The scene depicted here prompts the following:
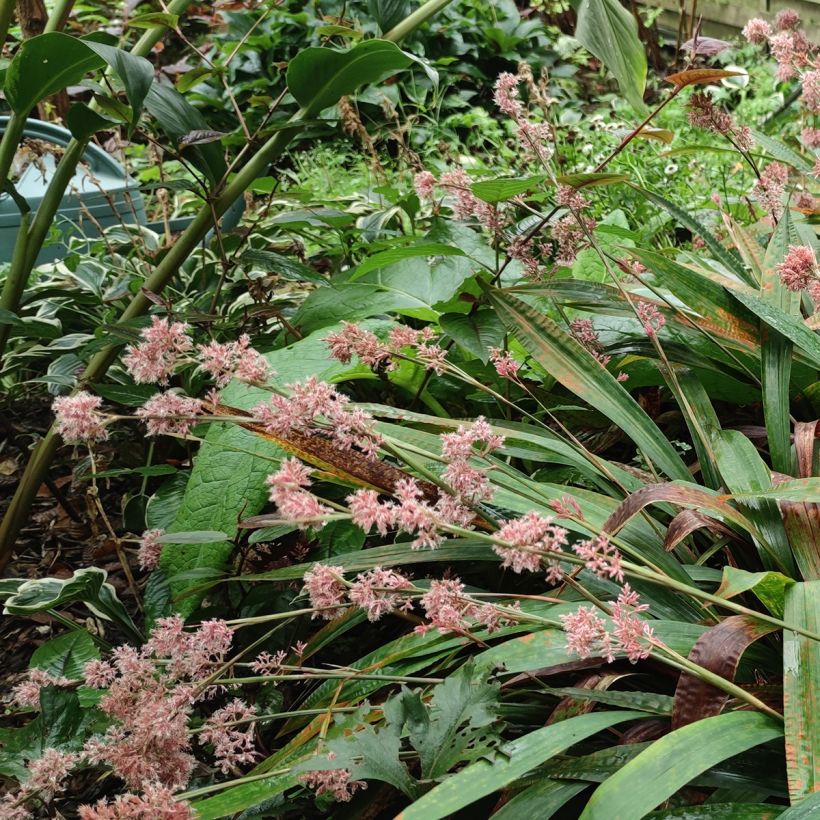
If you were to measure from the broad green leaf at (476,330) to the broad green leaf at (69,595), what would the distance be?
68 cm

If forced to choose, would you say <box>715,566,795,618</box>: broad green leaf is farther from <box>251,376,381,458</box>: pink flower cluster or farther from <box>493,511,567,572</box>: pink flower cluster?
<box>251,376,381,458</box>: pink flower cluster

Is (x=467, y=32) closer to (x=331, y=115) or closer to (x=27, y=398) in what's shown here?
(x=331, y=115)

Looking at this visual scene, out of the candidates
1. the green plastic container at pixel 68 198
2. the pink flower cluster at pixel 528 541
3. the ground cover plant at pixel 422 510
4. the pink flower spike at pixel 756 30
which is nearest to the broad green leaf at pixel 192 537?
the ground cover plant at pixel 422 510

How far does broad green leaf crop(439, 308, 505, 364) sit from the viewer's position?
1.54 m

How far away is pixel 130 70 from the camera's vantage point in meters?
1.32

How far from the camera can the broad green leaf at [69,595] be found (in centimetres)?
135

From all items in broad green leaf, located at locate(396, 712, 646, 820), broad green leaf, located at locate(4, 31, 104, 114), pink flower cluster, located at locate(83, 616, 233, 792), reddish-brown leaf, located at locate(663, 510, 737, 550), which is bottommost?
pink flower cluster, located at locate(83, 616, 233, 792)

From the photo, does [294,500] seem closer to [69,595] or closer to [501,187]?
[69,595]

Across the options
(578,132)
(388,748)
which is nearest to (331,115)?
(578,132)

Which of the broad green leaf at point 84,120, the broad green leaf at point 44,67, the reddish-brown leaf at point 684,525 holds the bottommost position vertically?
the reddish-brown leaf at point 684,525

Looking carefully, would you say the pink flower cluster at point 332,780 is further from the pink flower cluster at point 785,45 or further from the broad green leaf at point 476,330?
the pink flower cluster at point 785,45

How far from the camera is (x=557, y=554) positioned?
32.9 inches

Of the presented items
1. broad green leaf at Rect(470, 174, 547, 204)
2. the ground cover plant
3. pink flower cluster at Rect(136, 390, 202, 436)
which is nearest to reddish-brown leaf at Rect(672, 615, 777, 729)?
the ground cover plant

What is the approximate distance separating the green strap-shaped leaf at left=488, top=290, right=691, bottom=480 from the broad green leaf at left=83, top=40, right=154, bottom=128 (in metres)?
0.65
